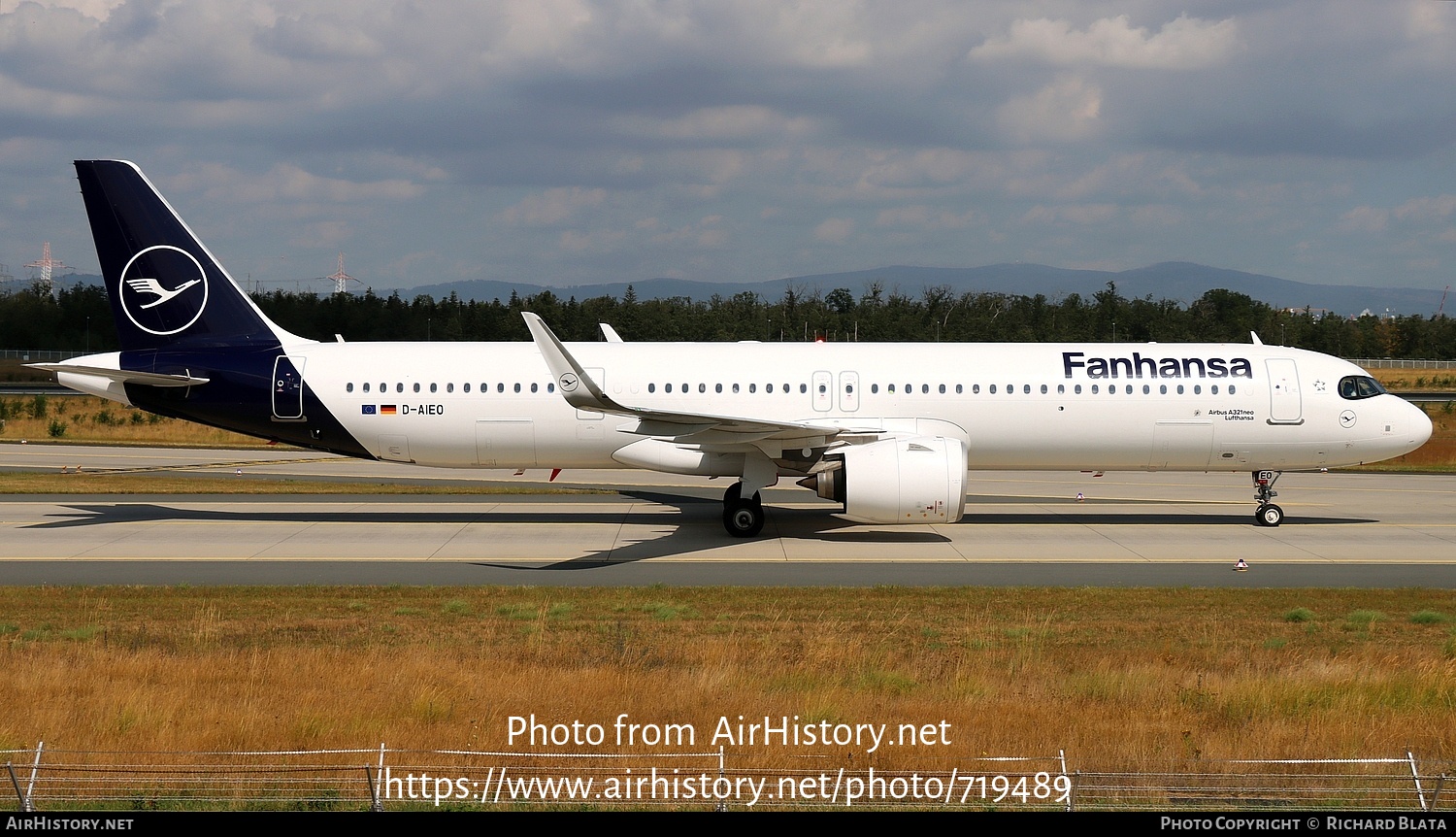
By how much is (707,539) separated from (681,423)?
2635 mm

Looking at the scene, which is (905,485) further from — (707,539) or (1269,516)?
(1269,516)

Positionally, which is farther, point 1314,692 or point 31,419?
point 31,419

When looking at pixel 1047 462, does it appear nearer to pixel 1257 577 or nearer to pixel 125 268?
pixel 1257 577

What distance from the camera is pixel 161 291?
2391 cm

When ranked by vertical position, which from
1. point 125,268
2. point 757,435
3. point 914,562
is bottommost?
point 914,562

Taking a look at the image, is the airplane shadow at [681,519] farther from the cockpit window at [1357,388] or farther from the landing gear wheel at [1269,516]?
the cockpit window at [1357,388]

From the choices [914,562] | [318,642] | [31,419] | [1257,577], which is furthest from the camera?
[31,419]

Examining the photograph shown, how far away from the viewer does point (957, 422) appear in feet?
77.5

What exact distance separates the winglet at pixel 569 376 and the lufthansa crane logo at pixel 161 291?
8.44 metres

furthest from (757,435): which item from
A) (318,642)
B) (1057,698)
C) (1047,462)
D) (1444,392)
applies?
(1444,392)

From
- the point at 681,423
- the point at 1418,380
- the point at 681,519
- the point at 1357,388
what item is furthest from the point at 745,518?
the point at 1418,380

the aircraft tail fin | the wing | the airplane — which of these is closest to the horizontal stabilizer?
the airplane

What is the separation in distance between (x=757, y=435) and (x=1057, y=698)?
459 inches

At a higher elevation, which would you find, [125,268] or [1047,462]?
[125,268]
